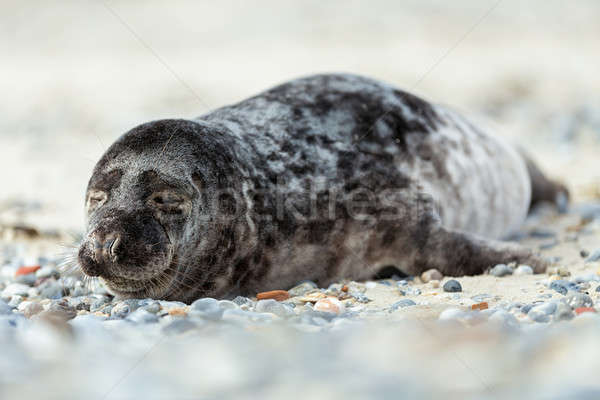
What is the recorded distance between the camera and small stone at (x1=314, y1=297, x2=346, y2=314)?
A: 2.91 m

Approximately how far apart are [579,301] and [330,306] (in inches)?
41.1

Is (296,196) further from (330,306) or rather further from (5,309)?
(5,309)

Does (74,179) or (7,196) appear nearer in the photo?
(7,196)

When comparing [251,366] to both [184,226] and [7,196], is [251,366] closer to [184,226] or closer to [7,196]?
[184,226]

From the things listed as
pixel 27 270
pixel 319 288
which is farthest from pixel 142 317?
pixel 27 270

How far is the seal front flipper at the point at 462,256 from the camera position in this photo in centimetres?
371

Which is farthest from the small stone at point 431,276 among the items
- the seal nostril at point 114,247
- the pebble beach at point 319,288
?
the seal nostril at point 114,247

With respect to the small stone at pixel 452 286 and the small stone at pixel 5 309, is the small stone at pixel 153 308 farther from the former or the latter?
the small stone at pixel 452 286

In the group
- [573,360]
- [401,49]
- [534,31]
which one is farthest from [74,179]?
[534,31]

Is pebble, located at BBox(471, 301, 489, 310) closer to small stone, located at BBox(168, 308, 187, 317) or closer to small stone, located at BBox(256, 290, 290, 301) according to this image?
small stone, located at BBox(256, 290, 290, 301)

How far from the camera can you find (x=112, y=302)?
3.11 m

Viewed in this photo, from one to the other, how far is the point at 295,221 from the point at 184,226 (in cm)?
66

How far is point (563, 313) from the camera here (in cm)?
249

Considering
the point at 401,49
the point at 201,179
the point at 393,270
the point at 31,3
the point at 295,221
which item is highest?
the point at 31,3
